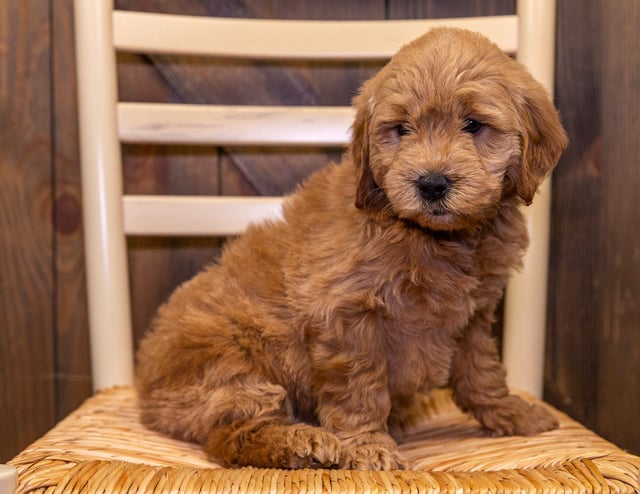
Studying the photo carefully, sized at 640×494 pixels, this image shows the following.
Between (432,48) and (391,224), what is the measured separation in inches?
12.2

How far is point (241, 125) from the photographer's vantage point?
1.81 meters

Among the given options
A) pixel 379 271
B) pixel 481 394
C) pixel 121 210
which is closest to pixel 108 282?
pixel 121 210

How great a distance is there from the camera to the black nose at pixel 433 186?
1.21 m

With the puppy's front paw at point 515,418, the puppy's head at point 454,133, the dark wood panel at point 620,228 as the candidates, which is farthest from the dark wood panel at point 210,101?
the puppy's front paw at point 515,418

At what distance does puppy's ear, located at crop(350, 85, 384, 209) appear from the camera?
1.33 meters

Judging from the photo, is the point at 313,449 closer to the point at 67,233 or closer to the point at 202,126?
the point at 202,126

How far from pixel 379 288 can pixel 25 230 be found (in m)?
1.18

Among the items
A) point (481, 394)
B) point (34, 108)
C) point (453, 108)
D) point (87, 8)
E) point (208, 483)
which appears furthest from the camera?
point (34, 108)

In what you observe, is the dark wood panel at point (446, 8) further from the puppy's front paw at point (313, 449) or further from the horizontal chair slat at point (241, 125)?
the puppy's front paw at point (313, 449)

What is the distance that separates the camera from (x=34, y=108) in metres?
2.02

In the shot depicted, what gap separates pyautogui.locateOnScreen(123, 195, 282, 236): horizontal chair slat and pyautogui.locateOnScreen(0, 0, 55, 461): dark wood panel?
41cm

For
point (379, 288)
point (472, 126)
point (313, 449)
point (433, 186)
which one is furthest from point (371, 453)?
point (472, 126)

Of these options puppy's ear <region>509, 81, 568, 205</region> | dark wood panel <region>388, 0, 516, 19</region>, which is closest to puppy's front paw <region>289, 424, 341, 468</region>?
puppy's ear <region>509, 81, 568, 205</region>

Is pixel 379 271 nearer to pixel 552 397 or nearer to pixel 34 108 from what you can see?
pixel 552 397
